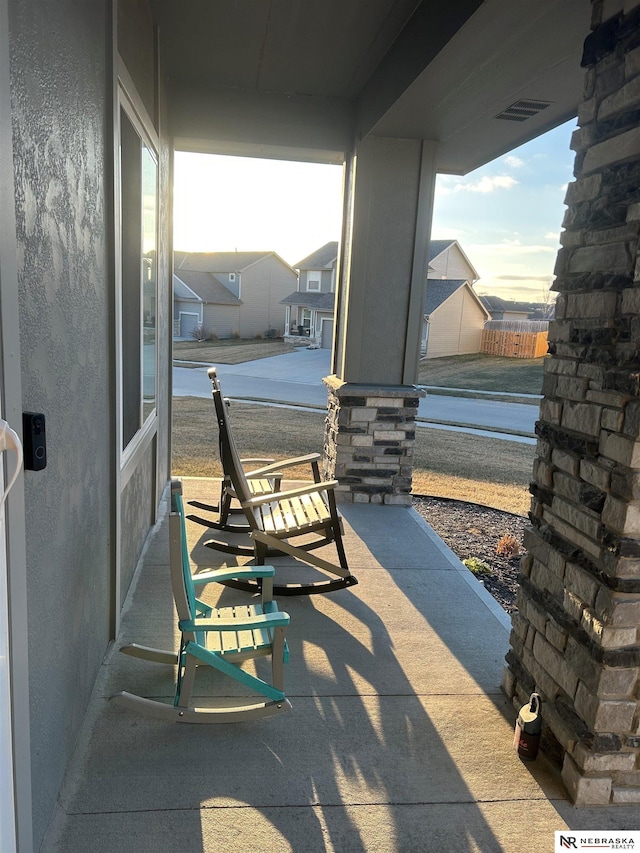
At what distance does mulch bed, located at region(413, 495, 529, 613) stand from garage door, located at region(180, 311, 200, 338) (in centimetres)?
2734

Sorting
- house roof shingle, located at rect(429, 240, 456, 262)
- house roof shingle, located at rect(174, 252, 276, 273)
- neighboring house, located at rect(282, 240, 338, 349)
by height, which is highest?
house roof shingle, located at rect(429, 240, 456, 262)

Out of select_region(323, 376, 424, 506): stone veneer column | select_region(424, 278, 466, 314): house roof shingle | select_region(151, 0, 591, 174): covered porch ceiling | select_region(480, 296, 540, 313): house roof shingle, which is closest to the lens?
select_region(151, 0, 591, 174): covered porch ceiling

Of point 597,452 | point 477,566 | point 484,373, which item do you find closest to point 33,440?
point 597,452

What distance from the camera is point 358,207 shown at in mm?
4676

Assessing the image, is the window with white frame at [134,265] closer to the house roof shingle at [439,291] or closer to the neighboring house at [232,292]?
the house roof shingle at [439,291]

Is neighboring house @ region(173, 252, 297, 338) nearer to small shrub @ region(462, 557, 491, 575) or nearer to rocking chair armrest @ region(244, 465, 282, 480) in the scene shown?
rocking chair armrest @ region(244, 465, 282, 480)

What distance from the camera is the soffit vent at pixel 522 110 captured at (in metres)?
3.73

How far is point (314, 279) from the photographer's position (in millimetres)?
30875

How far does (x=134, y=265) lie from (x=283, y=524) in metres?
1.65

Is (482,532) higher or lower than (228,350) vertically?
lower

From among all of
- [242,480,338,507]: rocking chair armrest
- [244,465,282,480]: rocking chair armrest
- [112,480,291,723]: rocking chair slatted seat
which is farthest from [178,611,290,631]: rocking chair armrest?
[244,465,282,480]: rocking chair armrest

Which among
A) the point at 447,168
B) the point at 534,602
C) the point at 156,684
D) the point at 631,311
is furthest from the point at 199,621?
the point at 447,168

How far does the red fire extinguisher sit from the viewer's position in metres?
2.08

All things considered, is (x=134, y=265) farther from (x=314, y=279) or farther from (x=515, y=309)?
(x=515, y=309)
